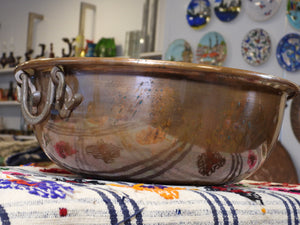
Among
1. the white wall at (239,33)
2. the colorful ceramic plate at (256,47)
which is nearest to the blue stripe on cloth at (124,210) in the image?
the white wall at (239,33)

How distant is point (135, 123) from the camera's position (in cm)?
43

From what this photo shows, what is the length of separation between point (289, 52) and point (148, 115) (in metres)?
1.89

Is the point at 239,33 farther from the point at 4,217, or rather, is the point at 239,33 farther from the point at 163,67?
the point at 4,217

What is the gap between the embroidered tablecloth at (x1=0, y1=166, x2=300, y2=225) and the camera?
30 centimetres

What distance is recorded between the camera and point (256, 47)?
2295mm

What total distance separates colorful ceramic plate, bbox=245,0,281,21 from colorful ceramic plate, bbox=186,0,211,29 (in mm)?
262

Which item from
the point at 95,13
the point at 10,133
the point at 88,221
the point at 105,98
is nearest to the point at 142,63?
the point at 105,98

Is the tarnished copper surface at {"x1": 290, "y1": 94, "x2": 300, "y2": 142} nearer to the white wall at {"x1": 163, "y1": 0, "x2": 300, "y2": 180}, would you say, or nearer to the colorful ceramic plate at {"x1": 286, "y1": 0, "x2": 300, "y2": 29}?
the white wall at {"x1": 163, "y1": 0, "x2": 300, "y2": 180}

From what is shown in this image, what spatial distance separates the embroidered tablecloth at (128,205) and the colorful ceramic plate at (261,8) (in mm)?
1978

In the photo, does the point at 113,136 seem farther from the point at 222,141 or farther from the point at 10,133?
the point at 10,133

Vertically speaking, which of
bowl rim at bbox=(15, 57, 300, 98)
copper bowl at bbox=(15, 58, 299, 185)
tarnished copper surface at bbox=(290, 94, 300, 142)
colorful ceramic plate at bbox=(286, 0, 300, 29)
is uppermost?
colorful ceramic plate at bbox=(286, 0, 300, 29)

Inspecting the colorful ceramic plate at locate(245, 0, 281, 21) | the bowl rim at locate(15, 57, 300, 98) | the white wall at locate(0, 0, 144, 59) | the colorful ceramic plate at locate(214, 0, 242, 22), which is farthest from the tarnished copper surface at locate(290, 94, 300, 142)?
the bowl rim at locate(15, 57, 300, 98)

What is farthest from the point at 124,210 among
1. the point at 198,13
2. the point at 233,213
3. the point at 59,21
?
the point at 59,21

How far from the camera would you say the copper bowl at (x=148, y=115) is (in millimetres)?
430
